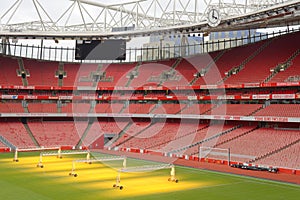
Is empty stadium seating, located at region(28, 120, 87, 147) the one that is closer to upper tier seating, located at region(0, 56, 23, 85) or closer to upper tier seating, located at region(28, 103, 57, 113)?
upper tier seating, located at region(28, 103, 57, 113)

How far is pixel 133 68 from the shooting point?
66.3m

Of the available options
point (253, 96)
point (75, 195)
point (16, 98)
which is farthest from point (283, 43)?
point (16, 98)

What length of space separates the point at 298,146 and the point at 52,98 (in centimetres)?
4064

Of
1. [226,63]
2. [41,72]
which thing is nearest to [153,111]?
[226,63]

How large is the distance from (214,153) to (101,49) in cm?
3205

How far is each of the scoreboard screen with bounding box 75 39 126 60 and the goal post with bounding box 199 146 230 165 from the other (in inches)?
1094

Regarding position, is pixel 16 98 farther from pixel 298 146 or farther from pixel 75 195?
pixel 298 146

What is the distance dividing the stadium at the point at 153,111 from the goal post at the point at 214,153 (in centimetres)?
13

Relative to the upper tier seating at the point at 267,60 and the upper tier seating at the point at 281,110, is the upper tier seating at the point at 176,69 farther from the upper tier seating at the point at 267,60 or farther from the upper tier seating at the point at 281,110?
the upper tier seating at the point at 281,110

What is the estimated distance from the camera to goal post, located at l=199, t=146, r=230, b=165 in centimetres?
4094

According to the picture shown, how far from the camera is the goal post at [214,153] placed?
40.9 meters

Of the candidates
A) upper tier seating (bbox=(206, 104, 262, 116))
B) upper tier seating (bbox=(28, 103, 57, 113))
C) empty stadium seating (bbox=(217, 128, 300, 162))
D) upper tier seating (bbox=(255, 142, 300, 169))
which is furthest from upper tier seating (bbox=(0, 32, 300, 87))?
upper tier seating (bbox=(255, 142, 300, 169))

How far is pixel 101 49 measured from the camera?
2554 inches

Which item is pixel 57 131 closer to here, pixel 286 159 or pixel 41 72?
pixel 41 72
